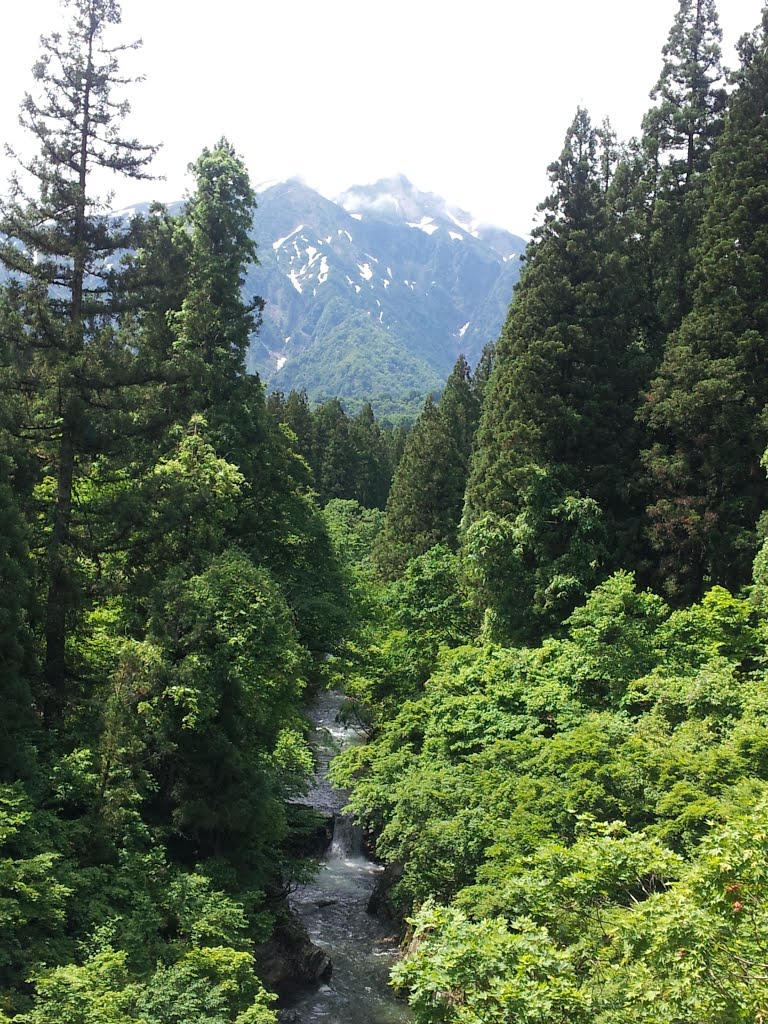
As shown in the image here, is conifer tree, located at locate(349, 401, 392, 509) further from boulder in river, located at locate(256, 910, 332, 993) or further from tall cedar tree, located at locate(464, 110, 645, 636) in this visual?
boulder in river, located at locate(256, 910, 332, 993)

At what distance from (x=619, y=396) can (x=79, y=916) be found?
56.4 ft

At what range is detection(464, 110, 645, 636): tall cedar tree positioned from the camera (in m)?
18.8

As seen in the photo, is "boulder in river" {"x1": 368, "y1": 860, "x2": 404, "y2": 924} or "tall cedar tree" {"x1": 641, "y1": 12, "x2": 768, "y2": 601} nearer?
"boulder in river" {"x1": 368, "y1": 860, "x2": 404, "y2": 924}

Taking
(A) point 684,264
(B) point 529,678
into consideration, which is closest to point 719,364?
(A) point 684,264

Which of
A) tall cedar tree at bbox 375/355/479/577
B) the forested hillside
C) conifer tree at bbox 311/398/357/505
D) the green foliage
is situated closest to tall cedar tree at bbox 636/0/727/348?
the forested hillside

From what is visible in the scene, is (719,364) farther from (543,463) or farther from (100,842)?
(100,842)

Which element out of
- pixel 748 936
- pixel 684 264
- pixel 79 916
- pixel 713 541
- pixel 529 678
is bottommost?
pixel 79 916

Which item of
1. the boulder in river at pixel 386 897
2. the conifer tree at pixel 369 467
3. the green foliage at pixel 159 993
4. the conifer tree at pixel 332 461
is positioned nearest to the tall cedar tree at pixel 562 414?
the boulder in river at pixel 386 897

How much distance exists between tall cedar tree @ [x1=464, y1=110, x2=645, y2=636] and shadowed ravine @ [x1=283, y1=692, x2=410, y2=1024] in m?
6.72

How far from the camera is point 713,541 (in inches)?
685

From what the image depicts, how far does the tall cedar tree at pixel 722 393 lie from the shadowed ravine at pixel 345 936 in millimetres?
9993

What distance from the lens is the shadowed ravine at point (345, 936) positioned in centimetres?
1367

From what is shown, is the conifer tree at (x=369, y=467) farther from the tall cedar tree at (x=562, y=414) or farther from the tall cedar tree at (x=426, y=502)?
the tall cedar tree at (x=562, y=414)

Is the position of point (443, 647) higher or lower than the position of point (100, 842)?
higher
